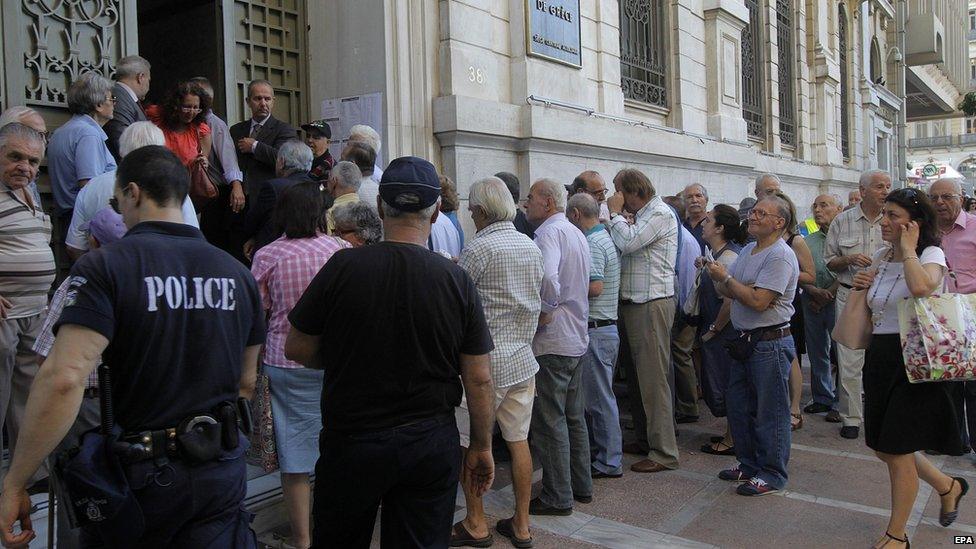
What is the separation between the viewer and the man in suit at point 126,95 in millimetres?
4973

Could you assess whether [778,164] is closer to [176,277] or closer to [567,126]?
[567,126]

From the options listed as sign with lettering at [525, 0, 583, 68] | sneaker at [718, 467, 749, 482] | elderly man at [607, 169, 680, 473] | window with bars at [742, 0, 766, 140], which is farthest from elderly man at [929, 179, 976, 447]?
window with bars at [742, 0, 766, 140]

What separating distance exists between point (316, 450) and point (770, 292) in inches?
120

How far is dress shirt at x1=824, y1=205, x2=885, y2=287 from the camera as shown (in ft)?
22.7

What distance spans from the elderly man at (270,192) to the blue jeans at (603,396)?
2216 mm

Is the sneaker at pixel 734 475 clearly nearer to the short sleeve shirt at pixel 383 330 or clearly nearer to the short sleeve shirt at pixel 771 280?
the short sleeve shirt at pixel 771 280

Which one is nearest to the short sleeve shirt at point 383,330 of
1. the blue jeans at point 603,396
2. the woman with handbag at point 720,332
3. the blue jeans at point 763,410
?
the blue jeans at point 603,396

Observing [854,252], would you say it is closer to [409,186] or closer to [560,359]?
[560,359]

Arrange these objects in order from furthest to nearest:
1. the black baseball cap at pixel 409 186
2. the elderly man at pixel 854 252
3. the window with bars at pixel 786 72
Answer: the window with bars at pixel 786 72 → the elderly man at pixel 854 252 → the black baseball cap at pixel 409 186

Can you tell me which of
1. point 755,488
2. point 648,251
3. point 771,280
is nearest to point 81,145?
point 648,251

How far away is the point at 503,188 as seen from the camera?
14.2 feet

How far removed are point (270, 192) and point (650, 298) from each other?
279cm

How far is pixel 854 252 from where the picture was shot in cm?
695

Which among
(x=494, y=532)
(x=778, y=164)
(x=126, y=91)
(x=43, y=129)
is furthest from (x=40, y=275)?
(x=778, y=164)
